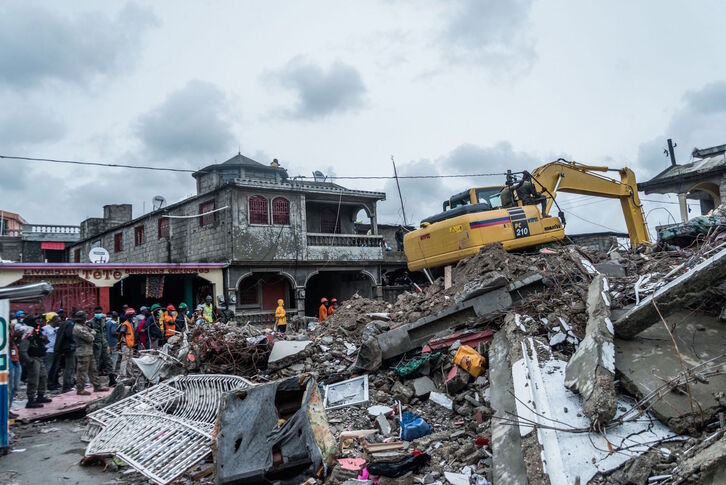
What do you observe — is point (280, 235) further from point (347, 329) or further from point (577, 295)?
point (577, 295)

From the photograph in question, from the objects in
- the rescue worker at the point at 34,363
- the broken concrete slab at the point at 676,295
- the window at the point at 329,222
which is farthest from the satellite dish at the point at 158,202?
the broken concrete slab at the point at 676,295

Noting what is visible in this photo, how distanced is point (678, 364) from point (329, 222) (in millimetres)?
18789

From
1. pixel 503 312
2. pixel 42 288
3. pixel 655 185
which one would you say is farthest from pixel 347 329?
pixel 655 185

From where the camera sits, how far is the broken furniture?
15.9ft

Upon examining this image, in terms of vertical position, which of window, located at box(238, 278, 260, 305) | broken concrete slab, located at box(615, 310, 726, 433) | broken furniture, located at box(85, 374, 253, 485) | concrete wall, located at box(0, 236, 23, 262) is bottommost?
broken furniture, located at box(85, 374, 253, 485)

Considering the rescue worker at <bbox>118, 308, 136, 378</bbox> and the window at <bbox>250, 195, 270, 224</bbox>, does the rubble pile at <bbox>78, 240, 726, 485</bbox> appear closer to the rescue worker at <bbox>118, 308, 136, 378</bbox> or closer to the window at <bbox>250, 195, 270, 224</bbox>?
the rescue worker at <bbox>118, 308, 136, 378</bbox>

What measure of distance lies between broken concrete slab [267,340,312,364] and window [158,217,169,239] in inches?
610

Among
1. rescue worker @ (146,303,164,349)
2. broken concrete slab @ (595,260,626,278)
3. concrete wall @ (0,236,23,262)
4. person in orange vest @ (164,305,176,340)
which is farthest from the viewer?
concrete wall @ (0,236,23,262)

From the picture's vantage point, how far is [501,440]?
385 cm

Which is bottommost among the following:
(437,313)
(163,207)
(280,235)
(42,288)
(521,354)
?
(521,354)

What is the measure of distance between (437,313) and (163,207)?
A: 1827 centimetres

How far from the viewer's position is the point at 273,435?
432 cm

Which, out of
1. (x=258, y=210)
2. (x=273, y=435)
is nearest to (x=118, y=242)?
(x=258, y=210)

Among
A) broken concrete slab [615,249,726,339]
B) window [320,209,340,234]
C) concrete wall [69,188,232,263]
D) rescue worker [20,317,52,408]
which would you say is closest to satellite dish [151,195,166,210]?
concrete wall [69,188,232,263]
